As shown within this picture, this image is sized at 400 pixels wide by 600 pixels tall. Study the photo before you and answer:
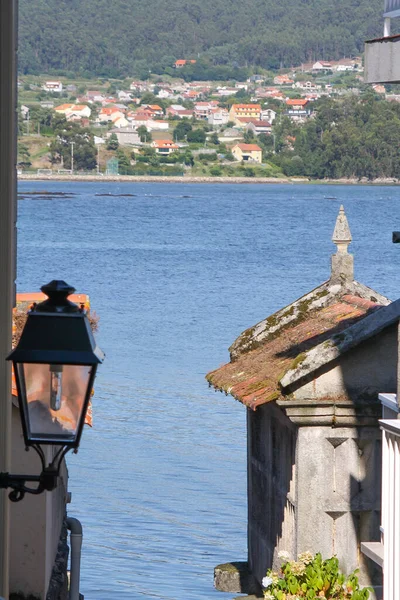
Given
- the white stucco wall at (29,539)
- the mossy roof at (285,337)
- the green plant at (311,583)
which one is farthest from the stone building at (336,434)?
the white stucco wall at (29,539)

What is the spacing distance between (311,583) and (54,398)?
5442mm

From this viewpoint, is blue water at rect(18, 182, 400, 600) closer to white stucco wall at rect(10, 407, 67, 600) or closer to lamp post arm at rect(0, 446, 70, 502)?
white stucco wall at rect(10, 407, 67, 600)

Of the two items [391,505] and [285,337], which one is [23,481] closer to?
[391,505]

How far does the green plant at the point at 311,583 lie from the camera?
8992 mm

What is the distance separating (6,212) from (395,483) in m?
2.72

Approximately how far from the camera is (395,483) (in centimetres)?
704

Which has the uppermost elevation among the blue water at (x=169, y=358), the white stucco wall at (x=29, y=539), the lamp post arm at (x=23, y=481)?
the lamp post arm at (x=23, y=481)

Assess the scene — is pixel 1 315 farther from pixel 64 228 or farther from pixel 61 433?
pixel 64 228

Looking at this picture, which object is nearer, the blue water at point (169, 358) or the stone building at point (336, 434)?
the stone building at point (336, 434)

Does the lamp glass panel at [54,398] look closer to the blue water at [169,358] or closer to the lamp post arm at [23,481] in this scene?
the lamp post arm at [23,481]

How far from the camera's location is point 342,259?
1213 centimetres

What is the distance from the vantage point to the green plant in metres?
8.99

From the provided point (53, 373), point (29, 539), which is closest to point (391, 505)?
point (53, 373)

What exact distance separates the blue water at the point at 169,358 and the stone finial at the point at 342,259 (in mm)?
6505
